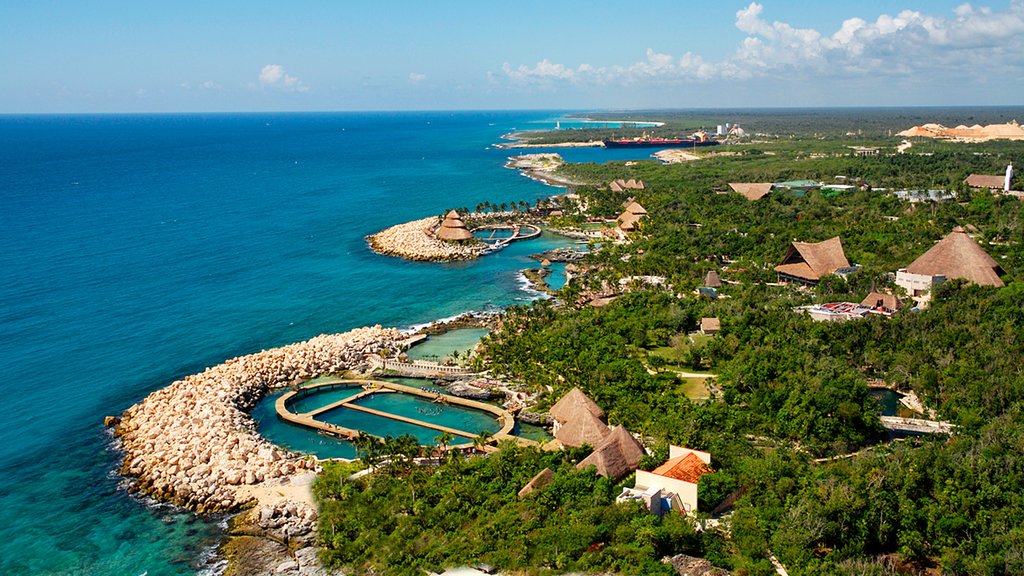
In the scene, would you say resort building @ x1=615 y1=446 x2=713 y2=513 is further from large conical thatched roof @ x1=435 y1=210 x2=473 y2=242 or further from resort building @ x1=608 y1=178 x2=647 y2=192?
resort building @ x1=608 y1=178 x2=647 y2=192

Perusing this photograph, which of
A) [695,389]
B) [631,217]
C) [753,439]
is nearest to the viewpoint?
[753,439]

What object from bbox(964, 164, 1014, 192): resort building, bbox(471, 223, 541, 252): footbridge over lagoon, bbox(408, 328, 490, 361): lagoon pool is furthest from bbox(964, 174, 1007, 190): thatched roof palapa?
bbox(408, 328, 490, 361): lagoon pool

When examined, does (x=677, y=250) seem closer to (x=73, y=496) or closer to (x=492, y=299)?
(x=492, y=299)

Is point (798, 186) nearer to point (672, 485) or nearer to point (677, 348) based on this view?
point (677, 348)

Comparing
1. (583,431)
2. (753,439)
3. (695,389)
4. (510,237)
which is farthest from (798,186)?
(583,431)

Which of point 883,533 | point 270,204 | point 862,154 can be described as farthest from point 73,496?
point 862,154

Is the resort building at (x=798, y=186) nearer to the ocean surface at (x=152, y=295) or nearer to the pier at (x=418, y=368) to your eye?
the ocean surface at (x=152, y=295)
